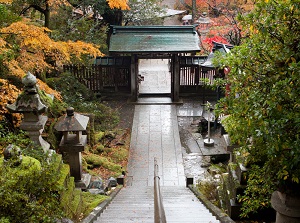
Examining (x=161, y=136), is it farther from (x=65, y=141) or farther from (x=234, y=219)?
(x=234, y=219)

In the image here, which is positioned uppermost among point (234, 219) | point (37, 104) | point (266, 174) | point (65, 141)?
point (37, 104)

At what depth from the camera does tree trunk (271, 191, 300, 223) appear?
5676 millimetres

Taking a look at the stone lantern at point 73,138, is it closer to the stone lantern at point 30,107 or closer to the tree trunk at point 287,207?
the stone lantern at point 30,107

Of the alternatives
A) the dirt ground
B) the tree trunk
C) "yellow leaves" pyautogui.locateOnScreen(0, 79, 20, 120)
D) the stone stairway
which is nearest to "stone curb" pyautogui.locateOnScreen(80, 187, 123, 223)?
the stone stairway

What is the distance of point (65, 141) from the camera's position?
32.6 feet

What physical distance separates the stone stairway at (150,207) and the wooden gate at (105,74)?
33.5 feet

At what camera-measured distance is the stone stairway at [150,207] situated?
7.70 meters

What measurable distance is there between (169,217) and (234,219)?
136 centimetres

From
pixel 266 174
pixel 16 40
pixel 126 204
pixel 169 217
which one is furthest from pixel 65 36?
pixel 266 174

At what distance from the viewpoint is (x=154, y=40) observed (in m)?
20.5

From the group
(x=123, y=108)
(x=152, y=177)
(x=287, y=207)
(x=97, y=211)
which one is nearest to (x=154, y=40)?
(x=123, y=108)

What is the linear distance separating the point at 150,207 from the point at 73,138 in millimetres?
2804

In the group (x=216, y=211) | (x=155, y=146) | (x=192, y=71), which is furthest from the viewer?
(x=192, y=71)

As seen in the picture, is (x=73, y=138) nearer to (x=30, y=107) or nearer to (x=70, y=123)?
(x=70, y=123)
